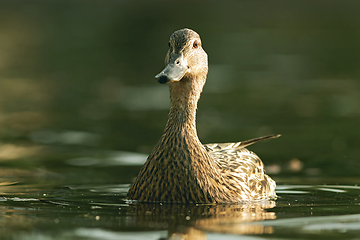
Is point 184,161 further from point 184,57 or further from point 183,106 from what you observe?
point 184,57

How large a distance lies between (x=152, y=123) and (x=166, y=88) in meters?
6.18

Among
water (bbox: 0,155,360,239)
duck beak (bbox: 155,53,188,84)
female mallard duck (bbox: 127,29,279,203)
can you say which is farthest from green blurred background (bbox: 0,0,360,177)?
duck beak (bbox: 155,53,188,84)

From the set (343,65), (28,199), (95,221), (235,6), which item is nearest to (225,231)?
(95,221)

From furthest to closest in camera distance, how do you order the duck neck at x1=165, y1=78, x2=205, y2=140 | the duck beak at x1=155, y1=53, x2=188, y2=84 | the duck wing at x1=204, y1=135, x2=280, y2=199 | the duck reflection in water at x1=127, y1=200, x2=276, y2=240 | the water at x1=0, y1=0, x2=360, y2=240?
the duck wing at x1=204, y1=135, x2=280, y2=199 < the duck neck at x1=165, y1=78, x2=205, y2=140 < the duck beak at x1=155, y1=53, x2=188, y2=84 < the water at x1=0, y1=0, x2=360, y2=240 < the duck reflection in water at x1=127, y1=200, x2=276, y2=240

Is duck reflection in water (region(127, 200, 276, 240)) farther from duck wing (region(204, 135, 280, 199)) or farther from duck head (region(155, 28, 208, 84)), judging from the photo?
duck head (region(155, 28, 208, 84))

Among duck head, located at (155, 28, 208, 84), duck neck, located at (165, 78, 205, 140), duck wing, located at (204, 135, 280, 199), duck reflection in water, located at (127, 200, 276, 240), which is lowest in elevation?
duck reflection in water, located at (127, 200, 276, 240)

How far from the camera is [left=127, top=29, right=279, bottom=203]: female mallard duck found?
7.38m

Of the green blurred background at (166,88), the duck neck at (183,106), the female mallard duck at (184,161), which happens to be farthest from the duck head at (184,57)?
the green blurred background at (166,88)

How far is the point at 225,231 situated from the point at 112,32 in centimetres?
2809

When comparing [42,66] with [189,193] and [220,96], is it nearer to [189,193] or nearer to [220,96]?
[220,96]

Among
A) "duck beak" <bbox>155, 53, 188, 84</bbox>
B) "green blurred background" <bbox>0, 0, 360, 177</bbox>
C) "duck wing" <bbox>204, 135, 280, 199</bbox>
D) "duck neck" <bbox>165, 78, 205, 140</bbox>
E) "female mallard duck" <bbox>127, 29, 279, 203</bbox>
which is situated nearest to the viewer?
"duck beak" <bbox>155, 53, 188, 84</bbox>

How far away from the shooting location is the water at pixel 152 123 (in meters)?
6.54

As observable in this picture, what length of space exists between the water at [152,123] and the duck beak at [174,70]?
52.1 inches

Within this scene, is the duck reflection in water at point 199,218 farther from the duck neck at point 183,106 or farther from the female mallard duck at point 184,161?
the duck neck at point 183,106
